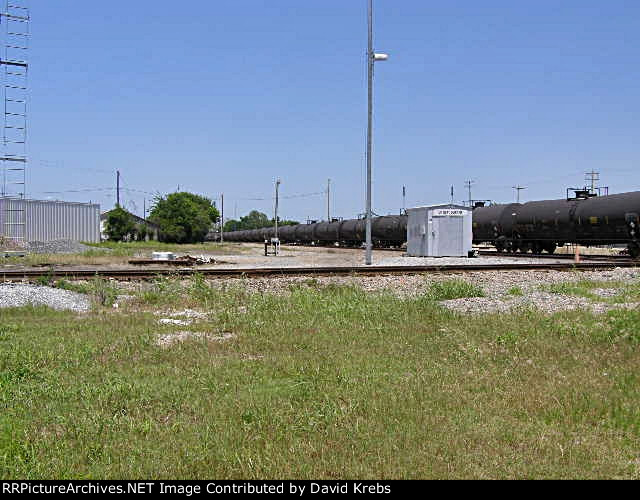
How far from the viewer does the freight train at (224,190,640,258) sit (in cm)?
3008

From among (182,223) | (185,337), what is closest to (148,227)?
(182,223)

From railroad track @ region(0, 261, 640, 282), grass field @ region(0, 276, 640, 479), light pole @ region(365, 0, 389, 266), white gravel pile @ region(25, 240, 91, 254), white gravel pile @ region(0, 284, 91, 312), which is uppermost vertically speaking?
light pole @ region(365, 0, 389, 266)

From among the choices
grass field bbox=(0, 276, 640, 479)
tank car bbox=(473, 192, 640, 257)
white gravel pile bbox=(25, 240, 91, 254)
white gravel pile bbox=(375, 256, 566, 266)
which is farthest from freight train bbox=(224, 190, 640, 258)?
white gravel pile bbox=(25, 240, 91, 254)

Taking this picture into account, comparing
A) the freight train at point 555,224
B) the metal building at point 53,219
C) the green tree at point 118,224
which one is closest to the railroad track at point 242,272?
the freight train at point 555,224

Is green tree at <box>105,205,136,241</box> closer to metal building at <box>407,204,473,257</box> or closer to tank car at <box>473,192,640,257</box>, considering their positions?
tank car at <box>473,192,640,257</box>

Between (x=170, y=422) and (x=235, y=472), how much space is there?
4.29 feet

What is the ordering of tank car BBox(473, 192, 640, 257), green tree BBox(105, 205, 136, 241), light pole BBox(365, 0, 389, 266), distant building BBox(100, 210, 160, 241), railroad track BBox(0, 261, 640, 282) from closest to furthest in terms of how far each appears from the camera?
1. railroad track BBox(0, 261, 640, 282)
2. light pole BBox(365, 0, 389, 266)
3. tank car BBox(473, 192, 640, 257)
4. green tree BBox(105, 205, 136, 241)
5. distant building BBox(100, 210, 160, 241)

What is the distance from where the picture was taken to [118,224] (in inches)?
3270

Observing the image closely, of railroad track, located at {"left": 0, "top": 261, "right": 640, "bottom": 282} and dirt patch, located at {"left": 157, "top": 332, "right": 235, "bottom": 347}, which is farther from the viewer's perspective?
railroad track, located at {"left": 0, "top": 261, "right": 640, "bottom": 282}

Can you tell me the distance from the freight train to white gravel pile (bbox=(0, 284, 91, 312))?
85.7 feet

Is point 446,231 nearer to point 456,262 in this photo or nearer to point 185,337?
point 456,262

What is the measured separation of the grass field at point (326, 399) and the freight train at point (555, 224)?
2255cm

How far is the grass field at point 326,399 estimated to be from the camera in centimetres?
422

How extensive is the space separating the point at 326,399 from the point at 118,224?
82521 mm
